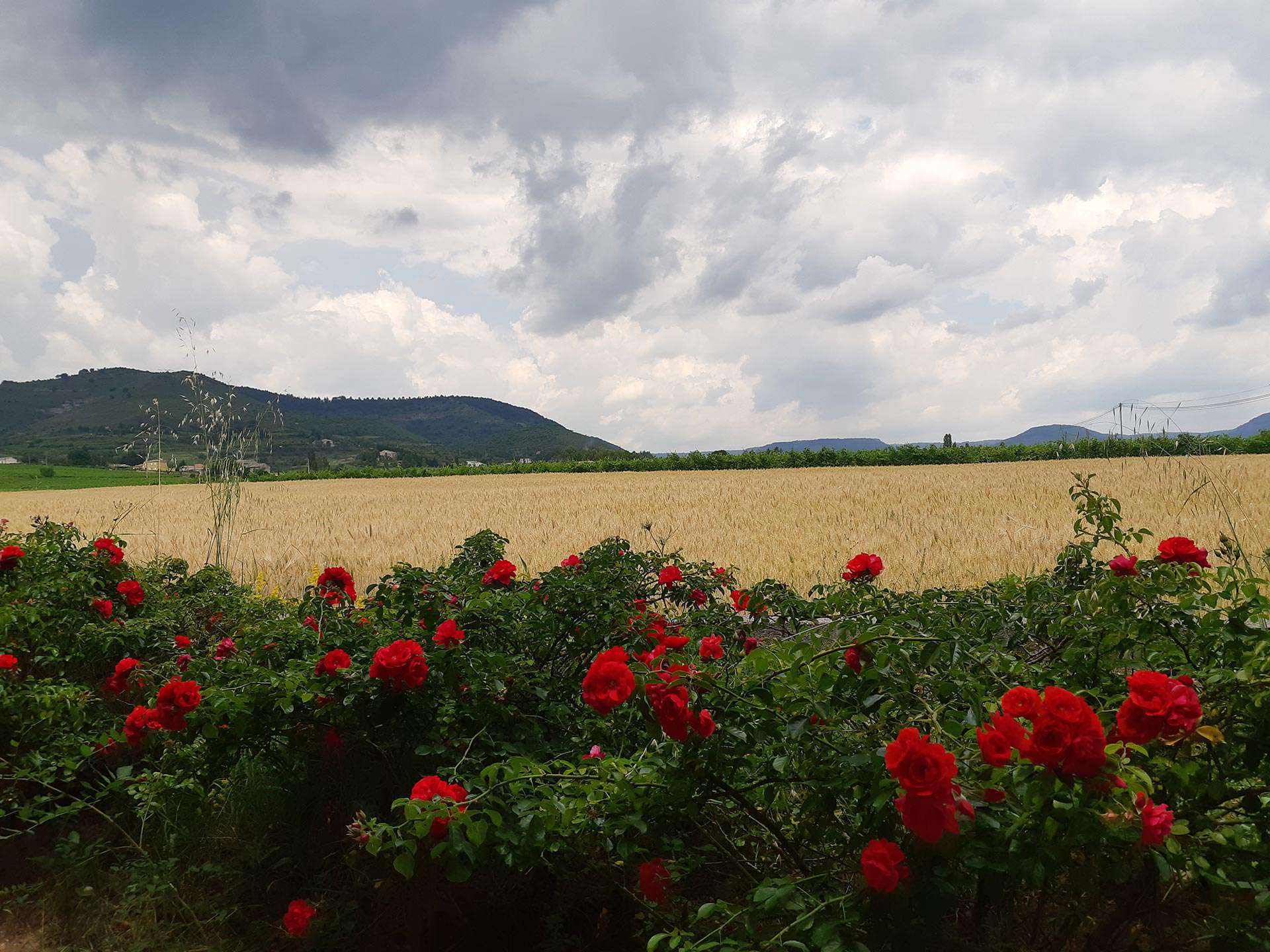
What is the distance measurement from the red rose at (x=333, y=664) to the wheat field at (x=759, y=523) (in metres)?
4.03

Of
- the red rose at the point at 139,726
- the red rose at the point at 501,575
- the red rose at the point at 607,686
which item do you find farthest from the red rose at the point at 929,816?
the red rose at the point at 139,726

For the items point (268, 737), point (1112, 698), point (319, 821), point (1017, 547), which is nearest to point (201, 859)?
point (319, 821)

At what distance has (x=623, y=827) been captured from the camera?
1937mm

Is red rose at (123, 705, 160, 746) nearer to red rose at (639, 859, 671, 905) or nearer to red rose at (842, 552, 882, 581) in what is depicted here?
red rose at (639, 859, 671, 905)

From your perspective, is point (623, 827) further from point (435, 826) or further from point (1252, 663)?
point (1252, 663)

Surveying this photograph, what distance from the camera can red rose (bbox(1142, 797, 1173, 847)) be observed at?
1.54 m

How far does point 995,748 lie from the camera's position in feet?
5.15

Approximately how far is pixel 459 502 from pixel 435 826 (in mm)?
17805

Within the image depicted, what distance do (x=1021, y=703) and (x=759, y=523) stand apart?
1077cm

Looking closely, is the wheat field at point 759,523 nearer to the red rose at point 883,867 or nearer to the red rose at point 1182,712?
the red rose at point 1182,712

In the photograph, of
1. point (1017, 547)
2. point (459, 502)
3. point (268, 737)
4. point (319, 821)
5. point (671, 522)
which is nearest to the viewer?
point (268, 737)

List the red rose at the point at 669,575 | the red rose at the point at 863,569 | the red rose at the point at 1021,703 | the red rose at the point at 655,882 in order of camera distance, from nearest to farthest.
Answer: the red rose at the point at 1021,703, the red rose at the point at 655,882, the red rose at the point at 863,569, the red rose at the point at 669,575

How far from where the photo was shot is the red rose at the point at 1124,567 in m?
2.60

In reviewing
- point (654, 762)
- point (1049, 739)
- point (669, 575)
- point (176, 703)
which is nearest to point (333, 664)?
point (176, 703)
